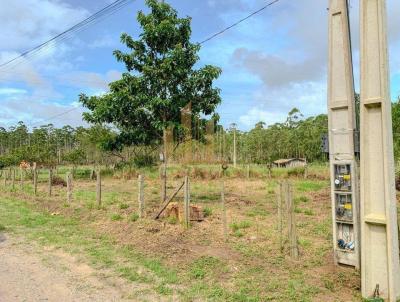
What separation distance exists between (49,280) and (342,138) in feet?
14.5

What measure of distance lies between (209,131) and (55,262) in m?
6.28

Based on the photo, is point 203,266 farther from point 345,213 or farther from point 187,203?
point 187,203

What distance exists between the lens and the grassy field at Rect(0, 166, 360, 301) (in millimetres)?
5172

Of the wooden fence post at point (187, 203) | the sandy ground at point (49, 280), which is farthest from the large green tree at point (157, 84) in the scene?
the sandy ground at point (49, 280)

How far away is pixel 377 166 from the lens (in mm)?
4727

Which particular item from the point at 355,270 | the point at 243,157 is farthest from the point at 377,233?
the point at 243,157

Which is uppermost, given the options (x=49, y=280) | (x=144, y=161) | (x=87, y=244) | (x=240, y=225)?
(x=144, y=161)

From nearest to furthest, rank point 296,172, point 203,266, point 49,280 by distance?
point 49,280 < point 203,266 < point 296,172

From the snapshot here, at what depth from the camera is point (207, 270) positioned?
19.6 feet

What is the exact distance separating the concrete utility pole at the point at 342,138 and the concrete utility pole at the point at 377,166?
0.81 m

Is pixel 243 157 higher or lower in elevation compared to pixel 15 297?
higher

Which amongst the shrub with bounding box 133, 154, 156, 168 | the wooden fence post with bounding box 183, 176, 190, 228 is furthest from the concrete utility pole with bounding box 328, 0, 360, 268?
the shrub with bounding box 133, 154, 156, 168

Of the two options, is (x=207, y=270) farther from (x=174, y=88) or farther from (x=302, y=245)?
(x=174, y=88)

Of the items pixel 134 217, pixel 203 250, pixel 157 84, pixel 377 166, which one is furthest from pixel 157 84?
pixel 377 166
